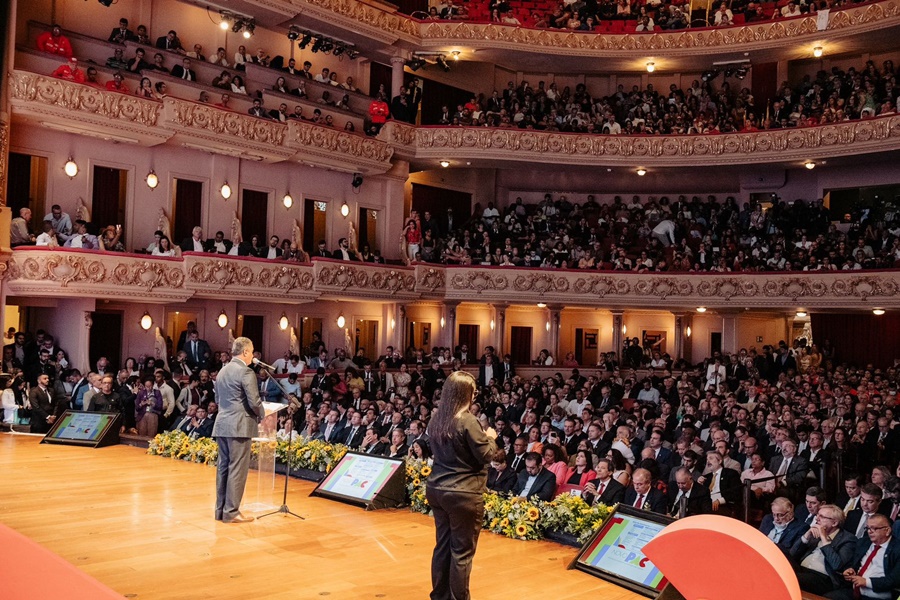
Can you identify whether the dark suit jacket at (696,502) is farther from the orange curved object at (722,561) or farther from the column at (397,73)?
the column at (397,73)

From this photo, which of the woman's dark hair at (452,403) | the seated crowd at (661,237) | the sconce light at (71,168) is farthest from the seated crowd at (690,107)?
the woman's dark hair at (452,403)

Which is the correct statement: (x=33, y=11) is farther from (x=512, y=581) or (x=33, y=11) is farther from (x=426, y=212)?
(x=512, y=581)

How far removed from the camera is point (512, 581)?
598cm

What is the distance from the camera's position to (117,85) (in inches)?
684

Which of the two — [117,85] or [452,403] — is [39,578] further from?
[117,85]

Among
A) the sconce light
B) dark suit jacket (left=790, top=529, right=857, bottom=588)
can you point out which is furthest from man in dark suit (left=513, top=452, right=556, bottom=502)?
the sconce light

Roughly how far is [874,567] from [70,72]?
52.2 feet

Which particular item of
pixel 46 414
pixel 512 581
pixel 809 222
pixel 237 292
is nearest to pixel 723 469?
pixel 512 581

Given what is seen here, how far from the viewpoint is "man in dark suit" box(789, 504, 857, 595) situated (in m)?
6.19

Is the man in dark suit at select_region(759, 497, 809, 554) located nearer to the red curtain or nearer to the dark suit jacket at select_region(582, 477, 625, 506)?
the dark suit jacket at select_region(582, 477, 625, 506)

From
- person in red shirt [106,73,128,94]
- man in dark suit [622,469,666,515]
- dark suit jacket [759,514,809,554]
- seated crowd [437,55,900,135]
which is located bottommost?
dark suit jacket [759,514,809,554]

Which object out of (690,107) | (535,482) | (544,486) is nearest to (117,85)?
(535,482)

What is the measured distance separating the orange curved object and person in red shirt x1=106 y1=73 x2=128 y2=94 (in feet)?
54.9

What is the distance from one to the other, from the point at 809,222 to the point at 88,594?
23709 millimetres
